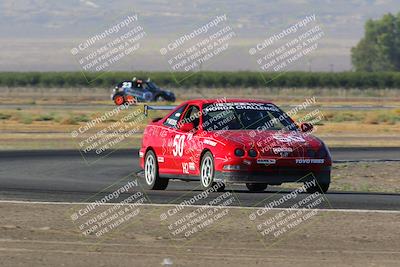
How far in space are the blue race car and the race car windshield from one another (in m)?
51.7

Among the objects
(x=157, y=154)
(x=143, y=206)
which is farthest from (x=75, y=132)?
(x=143, y=206)

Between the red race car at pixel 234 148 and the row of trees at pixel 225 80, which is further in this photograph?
the row of trees at pixel 225 80

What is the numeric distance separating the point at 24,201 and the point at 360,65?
564 feet

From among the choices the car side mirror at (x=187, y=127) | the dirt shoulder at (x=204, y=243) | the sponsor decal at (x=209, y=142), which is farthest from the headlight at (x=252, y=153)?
the dirt shoulder at (x=204, y=243)

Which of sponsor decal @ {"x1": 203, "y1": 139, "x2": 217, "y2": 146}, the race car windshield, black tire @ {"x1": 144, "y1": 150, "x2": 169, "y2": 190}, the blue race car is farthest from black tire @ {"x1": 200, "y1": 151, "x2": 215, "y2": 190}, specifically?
the blue race car

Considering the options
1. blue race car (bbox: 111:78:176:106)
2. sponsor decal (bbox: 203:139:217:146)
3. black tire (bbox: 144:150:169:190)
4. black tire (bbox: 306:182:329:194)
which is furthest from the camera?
blue race car (bbox: 111:78:176:106)

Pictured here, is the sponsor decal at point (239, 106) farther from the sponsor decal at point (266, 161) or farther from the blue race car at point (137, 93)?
the blue race car at point (137, 93)

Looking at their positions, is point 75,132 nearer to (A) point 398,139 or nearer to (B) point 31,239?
(A) point 398,139

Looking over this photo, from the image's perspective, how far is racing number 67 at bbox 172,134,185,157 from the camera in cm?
1755

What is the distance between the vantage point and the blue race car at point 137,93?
231ft

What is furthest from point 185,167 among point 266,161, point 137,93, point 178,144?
point 137,93

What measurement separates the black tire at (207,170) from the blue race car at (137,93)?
5238cm

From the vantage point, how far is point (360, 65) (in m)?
185

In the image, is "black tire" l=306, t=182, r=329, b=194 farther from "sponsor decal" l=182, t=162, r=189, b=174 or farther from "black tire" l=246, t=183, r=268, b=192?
"sponsor decal" l=182, t=162, r=189, b=174
